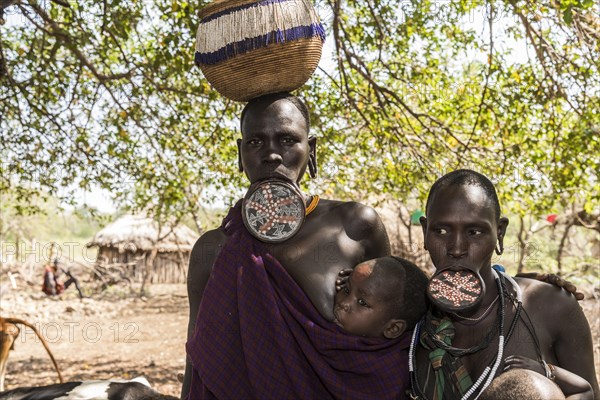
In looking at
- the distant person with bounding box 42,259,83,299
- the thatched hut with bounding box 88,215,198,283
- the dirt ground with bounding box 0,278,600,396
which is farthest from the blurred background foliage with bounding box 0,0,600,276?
the thatched hut with bounding box 88,215,198,283

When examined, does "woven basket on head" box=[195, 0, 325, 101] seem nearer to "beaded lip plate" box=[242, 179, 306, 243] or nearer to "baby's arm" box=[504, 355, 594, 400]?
"beaded lip plate" box=[242, 179, 306, 243]

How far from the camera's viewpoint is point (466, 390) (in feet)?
5.74

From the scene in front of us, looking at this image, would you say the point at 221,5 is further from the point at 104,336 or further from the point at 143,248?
the point at 143,248

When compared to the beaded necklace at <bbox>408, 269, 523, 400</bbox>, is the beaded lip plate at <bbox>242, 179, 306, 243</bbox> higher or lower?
higher

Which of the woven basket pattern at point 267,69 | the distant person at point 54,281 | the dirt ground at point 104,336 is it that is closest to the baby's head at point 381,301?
the woven basket pattern at point 267,69

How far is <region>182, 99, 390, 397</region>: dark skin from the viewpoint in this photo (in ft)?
6.87

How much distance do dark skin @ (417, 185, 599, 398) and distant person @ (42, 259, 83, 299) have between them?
54.8ft

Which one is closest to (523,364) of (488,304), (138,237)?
(488,304)

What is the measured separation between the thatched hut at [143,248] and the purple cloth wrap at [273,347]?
1831 cm

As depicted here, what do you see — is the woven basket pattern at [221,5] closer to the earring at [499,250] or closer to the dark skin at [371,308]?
the dark skin at [371,308]

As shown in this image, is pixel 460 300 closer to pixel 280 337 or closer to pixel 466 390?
pixel 466 390

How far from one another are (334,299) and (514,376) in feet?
2.06

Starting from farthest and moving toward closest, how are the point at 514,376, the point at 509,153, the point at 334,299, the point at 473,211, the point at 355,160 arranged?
the point at 355,160 → the point at 509,153 → the point at 334,299 → the point at 473,211 → the point at 514,376

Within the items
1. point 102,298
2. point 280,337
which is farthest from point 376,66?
point 102,298
